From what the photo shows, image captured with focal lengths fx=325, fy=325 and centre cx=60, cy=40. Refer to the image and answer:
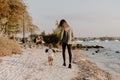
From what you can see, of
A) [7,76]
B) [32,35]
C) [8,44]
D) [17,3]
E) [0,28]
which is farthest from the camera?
[32,35]

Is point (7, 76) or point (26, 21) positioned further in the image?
point (26, 21)

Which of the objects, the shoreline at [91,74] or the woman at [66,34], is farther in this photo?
the woman at [66,34]

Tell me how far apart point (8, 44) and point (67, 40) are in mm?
9739

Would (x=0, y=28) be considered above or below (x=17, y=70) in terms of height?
above

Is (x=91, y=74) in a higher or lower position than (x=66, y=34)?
lower

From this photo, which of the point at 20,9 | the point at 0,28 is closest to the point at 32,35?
the point at 0,28

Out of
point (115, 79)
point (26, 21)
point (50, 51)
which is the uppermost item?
point (26, 21)

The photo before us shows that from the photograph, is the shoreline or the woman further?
the woman

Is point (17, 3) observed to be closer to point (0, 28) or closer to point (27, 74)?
point (0, 28)

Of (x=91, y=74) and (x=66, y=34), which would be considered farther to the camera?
(x=66, y=34)

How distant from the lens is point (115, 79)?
52.8ft

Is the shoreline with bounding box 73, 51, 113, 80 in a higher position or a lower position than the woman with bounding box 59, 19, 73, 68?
lower

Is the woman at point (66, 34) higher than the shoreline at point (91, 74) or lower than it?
higher

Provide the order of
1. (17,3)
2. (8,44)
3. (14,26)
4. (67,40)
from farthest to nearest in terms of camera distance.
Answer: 1. (14,26)
2. (17,3)
3. (8,44)
4. (67,40)
